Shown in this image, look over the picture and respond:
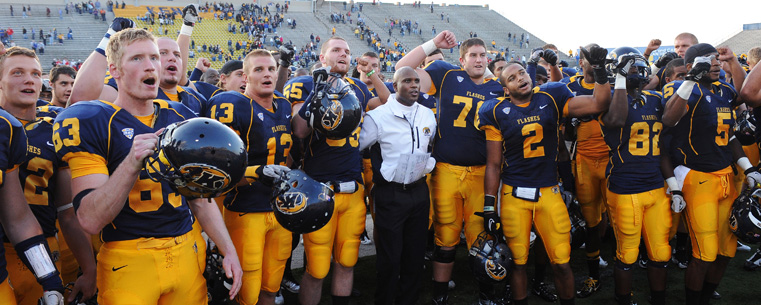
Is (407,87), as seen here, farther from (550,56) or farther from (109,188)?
(109,188)

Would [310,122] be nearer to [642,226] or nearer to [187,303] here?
[187,303]

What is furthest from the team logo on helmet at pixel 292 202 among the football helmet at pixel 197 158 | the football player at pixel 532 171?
the football player at pixel 532 171

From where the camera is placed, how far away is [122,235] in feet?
8.02

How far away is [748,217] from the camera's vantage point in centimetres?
405

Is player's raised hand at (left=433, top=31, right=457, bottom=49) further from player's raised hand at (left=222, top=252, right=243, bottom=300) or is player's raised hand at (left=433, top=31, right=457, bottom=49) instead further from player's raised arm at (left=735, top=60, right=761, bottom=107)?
player's raised hand at (left=222, top=252, right=243, bottom=300)

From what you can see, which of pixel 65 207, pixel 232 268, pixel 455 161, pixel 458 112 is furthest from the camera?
pixel 458 112

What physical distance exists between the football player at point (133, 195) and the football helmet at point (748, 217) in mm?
3976

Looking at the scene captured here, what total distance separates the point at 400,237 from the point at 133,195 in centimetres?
231

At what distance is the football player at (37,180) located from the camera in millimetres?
2910

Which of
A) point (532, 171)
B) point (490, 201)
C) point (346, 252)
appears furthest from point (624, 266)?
point (346, 252)

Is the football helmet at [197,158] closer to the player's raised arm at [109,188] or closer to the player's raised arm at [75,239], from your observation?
the player's raised arm at [109,188]

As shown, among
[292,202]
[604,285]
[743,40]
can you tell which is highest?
[743,40]

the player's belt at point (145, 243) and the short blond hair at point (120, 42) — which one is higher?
the short blond hair at point (120, 42)

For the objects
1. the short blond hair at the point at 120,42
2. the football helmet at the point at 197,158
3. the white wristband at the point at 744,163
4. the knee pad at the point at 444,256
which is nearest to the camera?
the football helmet at the point at 197,158
